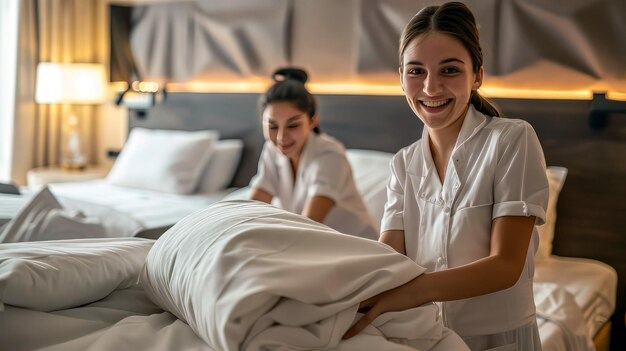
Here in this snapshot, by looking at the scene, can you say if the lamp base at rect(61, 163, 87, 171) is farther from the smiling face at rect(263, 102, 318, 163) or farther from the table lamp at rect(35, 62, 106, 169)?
the smiling face at rect(263, 102, 318, 163)

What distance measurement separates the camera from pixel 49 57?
5.03 m

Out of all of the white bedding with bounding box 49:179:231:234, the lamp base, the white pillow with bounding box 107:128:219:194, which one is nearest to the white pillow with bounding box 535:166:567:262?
the white bedding with bounding box 49:179:231:234

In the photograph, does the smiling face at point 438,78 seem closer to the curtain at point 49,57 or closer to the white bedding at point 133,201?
the white bedding at point 133,201

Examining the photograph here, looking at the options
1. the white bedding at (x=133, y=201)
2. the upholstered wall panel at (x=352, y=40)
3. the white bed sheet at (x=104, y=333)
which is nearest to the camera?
the white bed sheet at (x=104, y=333)

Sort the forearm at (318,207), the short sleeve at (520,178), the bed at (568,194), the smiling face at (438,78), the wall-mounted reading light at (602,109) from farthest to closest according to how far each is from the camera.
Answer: the wall-mounted reading light at (602,109)
the forearm at (318,207)
the bed at (568,194)
the smiling face at (438,78)
the short sleeve at (520,178)

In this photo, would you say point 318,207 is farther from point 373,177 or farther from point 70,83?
point 70,83

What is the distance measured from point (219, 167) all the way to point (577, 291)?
2.25 meters

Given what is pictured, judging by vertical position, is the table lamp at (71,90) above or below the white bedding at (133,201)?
above

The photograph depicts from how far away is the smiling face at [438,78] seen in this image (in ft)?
4.73

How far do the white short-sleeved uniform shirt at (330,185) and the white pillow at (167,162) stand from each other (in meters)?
1.44

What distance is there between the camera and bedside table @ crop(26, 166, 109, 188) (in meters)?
4.58

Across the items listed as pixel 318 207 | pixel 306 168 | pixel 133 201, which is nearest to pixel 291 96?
pixel 306 168

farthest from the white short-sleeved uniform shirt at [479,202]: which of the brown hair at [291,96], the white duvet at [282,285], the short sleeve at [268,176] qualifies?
the short sleeve at [268,176]

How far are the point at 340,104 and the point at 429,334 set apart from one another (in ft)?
8.22
